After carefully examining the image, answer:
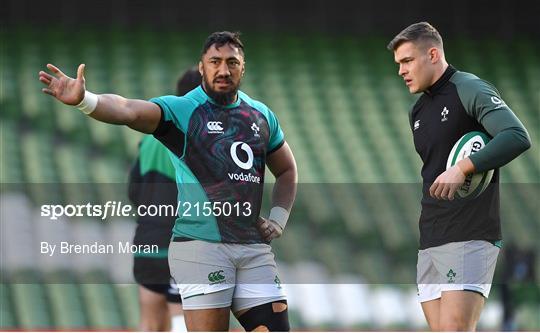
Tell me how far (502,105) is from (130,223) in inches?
178

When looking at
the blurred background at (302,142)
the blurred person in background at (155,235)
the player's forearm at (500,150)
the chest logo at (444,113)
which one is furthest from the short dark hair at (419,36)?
the blurred background at (302,142)

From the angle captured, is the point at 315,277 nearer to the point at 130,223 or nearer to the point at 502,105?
the point at 130,223

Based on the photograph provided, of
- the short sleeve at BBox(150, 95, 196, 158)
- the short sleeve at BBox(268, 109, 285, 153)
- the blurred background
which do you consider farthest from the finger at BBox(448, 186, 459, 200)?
the blurred background

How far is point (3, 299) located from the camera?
26.5 feet

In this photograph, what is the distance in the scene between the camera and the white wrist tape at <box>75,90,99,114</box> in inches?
146

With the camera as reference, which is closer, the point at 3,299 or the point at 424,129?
the point at 424,129

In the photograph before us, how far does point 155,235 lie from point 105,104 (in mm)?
1626

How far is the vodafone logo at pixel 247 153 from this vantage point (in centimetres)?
391

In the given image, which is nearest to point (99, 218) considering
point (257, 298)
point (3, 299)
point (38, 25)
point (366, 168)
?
point (3, 299)

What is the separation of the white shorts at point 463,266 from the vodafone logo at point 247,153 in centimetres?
75

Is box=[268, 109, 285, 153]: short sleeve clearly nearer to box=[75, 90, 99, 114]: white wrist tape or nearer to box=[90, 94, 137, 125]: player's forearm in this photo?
box=[90, 94, 137, 125]: player's forearm

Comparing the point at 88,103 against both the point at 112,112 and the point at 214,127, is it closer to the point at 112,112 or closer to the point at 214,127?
the point at 112,112

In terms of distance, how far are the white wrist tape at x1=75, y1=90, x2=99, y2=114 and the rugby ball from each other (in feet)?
4.21

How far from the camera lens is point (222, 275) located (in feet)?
12.6
